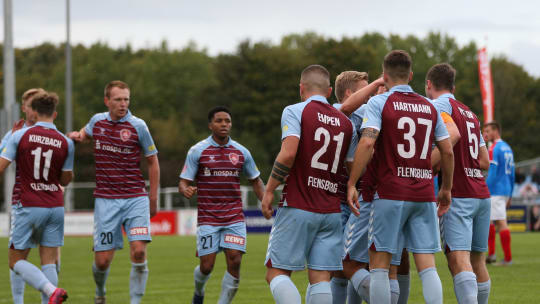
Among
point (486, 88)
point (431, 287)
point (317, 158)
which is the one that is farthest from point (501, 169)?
point (317, 158)

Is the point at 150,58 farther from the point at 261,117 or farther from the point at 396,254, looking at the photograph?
the point at 396,254

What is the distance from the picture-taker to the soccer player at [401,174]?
7.25 m

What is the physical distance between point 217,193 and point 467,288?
3.26 meters

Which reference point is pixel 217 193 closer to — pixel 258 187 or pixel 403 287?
pixel 258 187

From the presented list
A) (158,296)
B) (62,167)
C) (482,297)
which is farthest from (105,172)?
(482,297)

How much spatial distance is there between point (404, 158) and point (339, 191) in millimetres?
648

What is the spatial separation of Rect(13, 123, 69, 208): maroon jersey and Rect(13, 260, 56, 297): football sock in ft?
2.18

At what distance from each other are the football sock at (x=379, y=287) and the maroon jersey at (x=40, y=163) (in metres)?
3.85

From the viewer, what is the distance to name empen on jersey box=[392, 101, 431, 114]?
728 centimetres

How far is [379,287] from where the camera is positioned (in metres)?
7.25

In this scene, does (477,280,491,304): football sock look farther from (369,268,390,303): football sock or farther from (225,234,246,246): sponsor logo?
(225,234,246,246): sponsor logo

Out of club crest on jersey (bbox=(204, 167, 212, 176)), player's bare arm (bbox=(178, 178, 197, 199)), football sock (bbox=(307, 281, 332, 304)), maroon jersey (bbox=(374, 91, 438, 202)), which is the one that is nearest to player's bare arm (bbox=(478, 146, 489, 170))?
maroon jersey (bbox=(374, 91, 438, 202))

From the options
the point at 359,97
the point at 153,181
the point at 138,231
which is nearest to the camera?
the point at 359,97

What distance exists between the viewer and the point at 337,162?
723 cm
